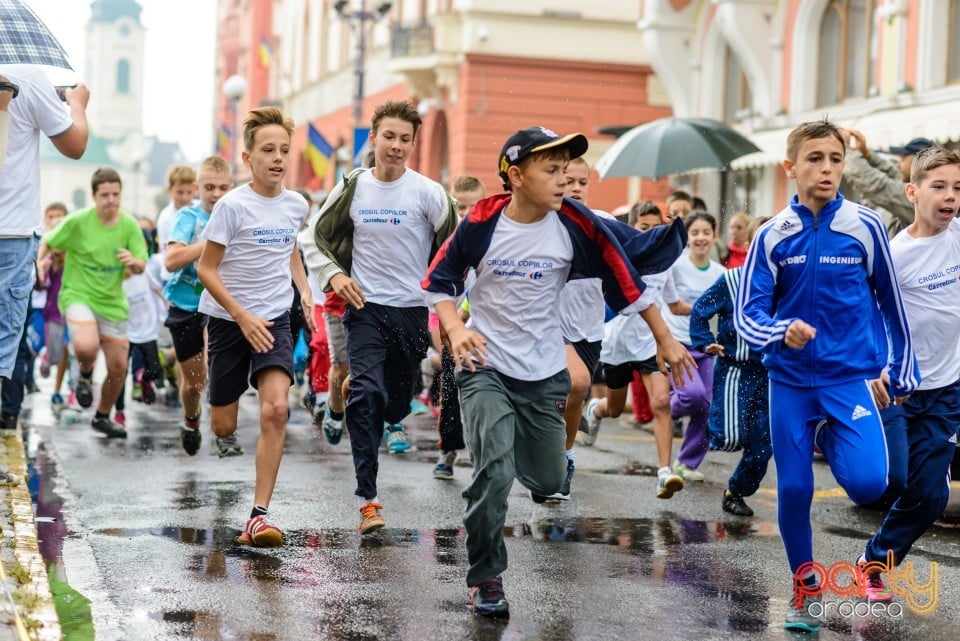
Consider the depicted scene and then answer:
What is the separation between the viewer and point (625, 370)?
10.9m

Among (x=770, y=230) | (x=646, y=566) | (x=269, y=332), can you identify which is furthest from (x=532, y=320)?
(x=269, y=332)

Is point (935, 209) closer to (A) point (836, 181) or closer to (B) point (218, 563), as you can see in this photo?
(A) point (836, 181)

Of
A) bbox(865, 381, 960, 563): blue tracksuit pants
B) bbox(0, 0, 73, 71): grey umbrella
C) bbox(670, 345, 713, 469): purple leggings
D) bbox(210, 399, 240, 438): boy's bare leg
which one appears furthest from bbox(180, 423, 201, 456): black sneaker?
bbox(865, 381, 960, 563): blue tracksuit pants

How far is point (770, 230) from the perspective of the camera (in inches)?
254

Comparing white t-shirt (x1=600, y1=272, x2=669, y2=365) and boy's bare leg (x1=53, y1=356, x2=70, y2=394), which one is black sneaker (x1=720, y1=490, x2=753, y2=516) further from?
boy's bare leg (x1=53, y1=356, x2=70, y2=394)

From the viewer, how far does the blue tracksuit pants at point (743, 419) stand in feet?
30.0

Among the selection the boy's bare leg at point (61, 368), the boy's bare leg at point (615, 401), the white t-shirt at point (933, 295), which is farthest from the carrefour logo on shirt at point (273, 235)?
the boy's bare leg at point (61, 368)

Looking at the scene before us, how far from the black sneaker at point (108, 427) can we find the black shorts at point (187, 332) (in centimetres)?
165

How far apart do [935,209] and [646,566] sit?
6.50 ft

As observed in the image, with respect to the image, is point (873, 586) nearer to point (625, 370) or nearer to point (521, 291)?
point (521, 291)

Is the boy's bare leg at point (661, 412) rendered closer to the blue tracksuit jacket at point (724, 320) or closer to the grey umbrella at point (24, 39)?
the blue tracksuit jacket at point (724, 320)

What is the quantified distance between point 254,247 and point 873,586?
136 inches

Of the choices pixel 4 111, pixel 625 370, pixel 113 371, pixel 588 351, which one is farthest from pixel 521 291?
pixel 113 371

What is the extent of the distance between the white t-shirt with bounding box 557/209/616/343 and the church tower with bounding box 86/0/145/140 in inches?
6640
